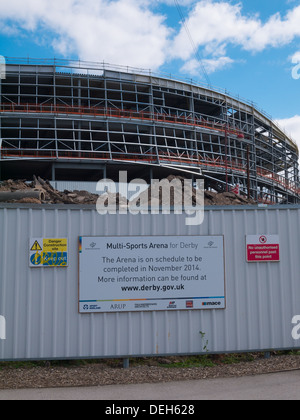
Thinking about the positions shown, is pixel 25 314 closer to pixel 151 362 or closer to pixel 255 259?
pixel 151 362

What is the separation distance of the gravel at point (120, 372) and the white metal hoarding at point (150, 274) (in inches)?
38.0

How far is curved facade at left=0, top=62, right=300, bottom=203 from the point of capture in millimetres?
41812

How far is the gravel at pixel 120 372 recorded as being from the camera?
6.49 m

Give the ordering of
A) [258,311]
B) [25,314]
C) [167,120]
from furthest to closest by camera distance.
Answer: [167,120]
[258,311]
[25,314]

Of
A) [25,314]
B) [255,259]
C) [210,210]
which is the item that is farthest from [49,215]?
[255,259]

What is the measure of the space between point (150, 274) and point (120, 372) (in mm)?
1653

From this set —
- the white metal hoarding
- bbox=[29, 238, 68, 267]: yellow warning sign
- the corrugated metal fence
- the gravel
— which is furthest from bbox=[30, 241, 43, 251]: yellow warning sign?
the gravel

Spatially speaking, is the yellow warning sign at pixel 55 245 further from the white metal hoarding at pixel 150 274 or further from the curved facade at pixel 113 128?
the curved facade at pixel 113 128

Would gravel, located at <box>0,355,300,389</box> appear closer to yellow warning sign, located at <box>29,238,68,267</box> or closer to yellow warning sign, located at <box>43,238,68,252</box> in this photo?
yellow warning sign, located at <box>29,238,68,267</box>

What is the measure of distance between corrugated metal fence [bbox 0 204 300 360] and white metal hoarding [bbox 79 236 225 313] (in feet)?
0.41

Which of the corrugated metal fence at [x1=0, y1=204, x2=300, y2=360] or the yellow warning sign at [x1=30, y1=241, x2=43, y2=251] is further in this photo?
the yellow warning sign at [x1=30, y1=241, x2=43, y2=251]

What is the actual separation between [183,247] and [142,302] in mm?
1184

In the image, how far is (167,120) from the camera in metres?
46.7

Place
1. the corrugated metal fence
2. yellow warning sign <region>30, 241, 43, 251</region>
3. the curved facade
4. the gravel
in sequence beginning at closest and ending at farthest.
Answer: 1. the gravel
2. the corrugated metal fence
3. yellow warning sign <region>30, 241, 43, 251</region>
4. the curved facade
